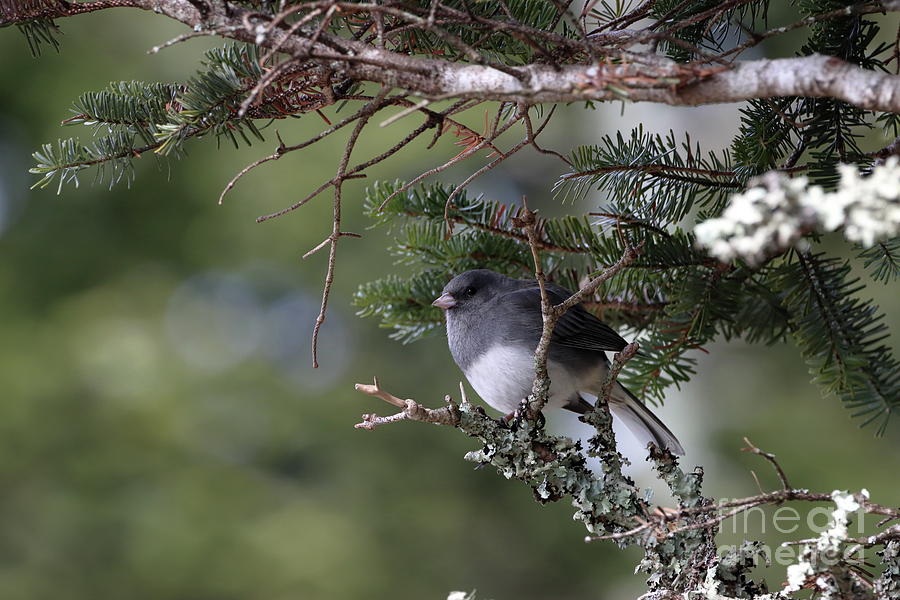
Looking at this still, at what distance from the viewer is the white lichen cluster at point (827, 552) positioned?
1033 mm

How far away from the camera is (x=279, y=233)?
4.19 metres

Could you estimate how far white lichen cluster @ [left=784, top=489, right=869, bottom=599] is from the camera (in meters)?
1.03

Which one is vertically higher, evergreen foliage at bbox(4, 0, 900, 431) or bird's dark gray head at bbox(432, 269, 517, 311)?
bird's dark gray head at bbox(432, 269, 517, 311)

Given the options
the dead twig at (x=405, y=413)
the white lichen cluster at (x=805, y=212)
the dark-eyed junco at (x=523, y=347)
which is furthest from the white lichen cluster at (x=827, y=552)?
the dark-eyed junco at (x=523, y=347)

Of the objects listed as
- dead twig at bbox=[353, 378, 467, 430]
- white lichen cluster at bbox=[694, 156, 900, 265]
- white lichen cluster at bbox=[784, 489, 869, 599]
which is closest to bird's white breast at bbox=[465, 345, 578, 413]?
dead twig at bbox=[353, 378, 467, 430]

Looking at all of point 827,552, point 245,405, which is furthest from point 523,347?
point 245,405

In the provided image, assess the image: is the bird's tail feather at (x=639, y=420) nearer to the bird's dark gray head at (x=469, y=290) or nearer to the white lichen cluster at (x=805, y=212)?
the bird's dark gray head at (x=469, y=290)

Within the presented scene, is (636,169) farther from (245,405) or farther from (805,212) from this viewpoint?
(245,405)

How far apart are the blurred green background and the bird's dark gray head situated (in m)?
1.34

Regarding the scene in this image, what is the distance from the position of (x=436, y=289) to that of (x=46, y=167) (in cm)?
90

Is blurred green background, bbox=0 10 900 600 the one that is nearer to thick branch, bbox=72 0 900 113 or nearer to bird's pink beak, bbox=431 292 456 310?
bird's pink beak, bbox=431 292 456 310

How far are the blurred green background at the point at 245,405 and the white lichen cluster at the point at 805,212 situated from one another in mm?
2492

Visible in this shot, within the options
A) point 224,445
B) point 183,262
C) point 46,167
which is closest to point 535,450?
point 46,167

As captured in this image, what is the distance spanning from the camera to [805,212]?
78cm
